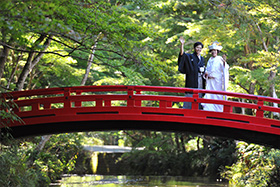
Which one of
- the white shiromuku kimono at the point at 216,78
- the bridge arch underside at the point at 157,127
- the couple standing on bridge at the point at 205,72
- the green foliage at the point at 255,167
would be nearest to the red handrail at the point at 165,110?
the bridge arch underside at the point at 157,127

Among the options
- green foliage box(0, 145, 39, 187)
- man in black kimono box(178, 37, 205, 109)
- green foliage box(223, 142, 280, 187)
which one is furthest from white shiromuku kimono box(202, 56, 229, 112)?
green foliage box(0, 145, 39, 187)

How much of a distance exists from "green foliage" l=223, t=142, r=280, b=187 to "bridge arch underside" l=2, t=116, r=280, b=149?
9.53 ft

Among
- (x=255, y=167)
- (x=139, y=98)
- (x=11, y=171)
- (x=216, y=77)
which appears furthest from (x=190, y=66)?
(x=255, y=167)

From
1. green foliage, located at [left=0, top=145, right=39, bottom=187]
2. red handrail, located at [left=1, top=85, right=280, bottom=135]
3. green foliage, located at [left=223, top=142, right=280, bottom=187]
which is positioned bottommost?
green foliage, located at [left=223, top=142, right=280, bottom=187]

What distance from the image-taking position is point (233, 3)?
11688 mm

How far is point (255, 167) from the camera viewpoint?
587 inches

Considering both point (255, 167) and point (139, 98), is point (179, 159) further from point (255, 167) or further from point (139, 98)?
point (139, 98)

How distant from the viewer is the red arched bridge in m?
10.3

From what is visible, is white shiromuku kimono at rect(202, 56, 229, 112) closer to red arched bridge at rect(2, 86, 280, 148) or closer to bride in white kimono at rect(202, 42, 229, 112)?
bride in white kimono at rect(202, 42, 229, 112)

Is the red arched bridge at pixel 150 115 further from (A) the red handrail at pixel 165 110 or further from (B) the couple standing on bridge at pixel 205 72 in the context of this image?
(B) the couple standing on bridge at pixel 205 72

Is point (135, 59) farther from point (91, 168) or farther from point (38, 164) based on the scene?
point (91, 168)

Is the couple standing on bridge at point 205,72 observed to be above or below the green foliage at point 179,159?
above

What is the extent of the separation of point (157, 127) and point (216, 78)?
1.93 m

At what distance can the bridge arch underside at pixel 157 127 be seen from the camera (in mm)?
10438
